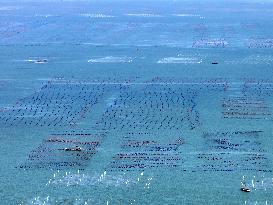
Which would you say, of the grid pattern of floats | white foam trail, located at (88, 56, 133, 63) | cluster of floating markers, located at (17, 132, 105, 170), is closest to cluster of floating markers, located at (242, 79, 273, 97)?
the grid pattern of floats

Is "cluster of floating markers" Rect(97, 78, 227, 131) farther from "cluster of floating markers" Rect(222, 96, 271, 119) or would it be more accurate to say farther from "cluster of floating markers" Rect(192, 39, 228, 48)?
"cluster of floating markers" Rect(192, 39, 228, 48)

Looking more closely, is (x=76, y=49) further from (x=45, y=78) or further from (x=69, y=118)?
(x=69, y=118)

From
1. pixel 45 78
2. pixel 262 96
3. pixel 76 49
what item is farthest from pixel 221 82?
pixel 76 49

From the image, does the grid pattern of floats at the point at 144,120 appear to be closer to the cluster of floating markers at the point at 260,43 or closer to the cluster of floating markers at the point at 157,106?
the cluster of floating markers at the point at 157,106

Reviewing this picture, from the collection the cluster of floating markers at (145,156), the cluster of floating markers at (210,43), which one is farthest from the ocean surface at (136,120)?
the cluster of floating markers at (210,43)

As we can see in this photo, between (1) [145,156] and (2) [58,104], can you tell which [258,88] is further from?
(1) [145,156]

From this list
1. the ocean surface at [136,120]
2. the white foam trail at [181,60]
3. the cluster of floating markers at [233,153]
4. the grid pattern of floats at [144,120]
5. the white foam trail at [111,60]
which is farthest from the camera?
the white foam trail at [111,60]
